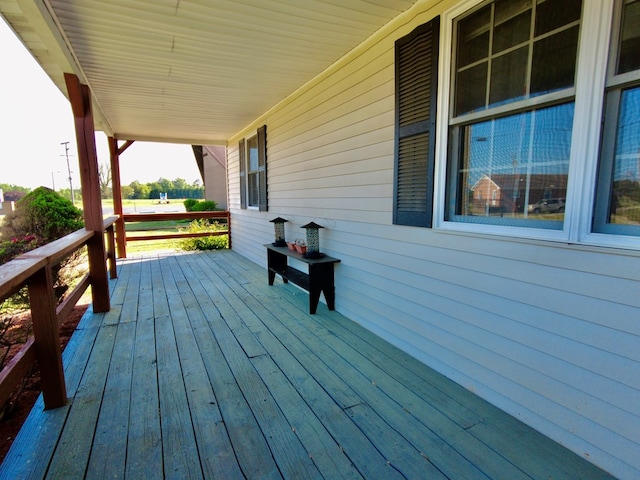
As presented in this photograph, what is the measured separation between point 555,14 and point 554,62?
22cm

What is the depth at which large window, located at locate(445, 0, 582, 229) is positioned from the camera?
1.56m

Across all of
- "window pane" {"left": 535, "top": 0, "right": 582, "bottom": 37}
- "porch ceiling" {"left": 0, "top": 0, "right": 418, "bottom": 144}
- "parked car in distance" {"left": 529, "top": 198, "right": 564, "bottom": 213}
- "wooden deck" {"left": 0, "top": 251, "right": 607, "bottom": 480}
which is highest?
"porch ceiling" {"left": 0, "top": 0, "right": 418, "bottom": 144}

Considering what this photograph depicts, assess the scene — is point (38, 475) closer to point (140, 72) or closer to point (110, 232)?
point (140, 72)

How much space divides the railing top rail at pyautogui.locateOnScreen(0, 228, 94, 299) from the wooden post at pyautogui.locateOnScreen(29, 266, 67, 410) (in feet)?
0.26

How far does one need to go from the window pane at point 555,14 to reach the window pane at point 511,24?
0.17 feet

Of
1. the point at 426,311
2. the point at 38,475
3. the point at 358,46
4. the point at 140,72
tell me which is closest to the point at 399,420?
the point at 426,311

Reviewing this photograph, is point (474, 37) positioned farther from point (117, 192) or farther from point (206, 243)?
point (206, 243)

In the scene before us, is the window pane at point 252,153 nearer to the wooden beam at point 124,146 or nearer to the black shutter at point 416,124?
the wooden beam at point 124,146

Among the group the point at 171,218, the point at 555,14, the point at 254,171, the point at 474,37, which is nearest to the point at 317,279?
the point at 474,37

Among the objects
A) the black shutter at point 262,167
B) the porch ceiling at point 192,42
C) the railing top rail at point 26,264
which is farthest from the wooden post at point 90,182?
the black shutter at point 262,167

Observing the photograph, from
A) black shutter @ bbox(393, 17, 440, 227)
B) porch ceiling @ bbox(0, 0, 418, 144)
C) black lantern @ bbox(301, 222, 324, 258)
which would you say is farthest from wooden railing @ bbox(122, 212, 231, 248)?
black shutter @ bbox(393, 17, 440, 227)

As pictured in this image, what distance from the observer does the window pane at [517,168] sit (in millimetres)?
1587

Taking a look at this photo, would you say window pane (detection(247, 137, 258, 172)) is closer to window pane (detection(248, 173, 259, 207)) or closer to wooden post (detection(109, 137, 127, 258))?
window pane (detection(248, 173, 259, 207))

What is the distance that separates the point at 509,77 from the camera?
5.80 ft
